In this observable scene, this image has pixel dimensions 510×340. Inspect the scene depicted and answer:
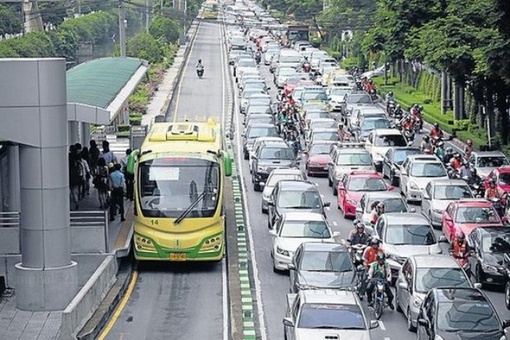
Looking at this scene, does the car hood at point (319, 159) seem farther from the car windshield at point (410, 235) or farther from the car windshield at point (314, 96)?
the car windshield at point (314, 96)

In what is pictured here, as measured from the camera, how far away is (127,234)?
100 feet

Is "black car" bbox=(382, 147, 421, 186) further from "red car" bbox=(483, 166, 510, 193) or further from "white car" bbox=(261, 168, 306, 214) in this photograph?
"white car" bbox=(261, 168, 306, 214)

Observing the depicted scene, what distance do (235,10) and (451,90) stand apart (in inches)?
5162

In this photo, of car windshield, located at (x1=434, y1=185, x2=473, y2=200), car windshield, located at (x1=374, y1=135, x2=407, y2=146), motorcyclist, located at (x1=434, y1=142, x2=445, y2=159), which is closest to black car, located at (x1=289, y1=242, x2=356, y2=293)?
car windshield, located at (x1=434, y1=185, x2=473, y2=200)

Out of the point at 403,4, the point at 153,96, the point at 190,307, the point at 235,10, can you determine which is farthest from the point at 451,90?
the point at 235,10

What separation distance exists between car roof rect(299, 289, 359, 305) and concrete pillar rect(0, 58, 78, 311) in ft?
18.8

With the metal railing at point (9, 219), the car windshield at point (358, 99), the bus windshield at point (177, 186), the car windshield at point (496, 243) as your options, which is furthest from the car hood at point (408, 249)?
the car windshield at point (358, 99)

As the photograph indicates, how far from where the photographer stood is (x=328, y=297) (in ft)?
71.4

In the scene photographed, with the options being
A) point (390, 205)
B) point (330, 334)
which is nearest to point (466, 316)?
point (330, 334)

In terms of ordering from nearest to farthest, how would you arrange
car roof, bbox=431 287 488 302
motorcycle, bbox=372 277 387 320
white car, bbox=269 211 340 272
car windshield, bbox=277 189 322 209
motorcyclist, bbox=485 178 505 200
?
1. car roof, bbox=431 287 488 302
2. motorcycle, bbox=372 277 387 320
3. white car, bbox=269 211 340 272
4. car windshield, bbox=277 189 322 209
5. motorcyclist, bbox=485 178 505 200

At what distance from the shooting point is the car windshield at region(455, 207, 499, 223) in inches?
1248

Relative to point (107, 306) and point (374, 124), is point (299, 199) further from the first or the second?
point (374, 124)

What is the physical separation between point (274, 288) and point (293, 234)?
1.91 meters

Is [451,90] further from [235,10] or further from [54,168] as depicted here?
[235,10]
